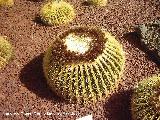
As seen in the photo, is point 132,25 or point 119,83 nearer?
point 119,83

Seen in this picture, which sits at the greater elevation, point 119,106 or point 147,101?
point 147,101

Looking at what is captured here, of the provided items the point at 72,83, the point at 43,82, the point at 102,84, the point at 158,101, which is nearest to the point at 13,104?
the point at 43,82

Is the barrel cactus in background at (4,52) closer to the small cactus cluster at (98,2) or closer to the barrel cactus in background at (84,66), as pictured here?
the barrel cactus in background at (84,66)

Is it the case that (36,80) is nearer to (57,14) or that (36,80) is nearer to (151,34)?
(57,14)

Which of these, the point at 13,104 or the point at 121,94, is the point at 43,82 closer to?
the point at 13,104

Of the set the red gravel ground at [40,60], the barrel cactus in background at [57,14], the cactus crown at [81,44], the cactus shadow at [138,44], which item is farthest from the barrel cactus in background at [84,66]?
the barrel cactus in background at [57,14]

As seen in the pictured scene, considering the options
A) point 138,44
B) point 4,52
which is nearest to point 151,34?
point 138,44
